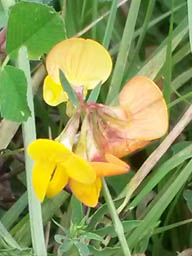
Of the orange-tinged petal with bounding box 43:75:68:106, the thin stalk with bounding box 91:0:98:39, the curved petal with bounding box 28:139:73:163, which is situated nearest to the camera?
the curved petal with bounding box 28:139:73:163

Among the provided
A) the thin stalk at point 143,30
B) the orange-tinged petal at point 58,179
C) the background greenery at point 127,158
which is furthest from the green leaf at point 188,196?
the orange-tinged petal at point 58,179

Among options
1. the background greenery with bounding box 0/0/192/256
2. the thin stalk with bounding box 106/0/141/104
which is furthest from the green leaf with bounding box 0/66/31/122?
the thin stalk with bounding box 106/0/141/104

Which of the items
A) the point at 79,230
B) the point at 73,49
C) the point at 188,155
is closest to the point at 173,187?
the point at 188,155

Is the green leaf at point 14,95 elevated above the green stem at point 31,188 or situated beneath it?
elevated above

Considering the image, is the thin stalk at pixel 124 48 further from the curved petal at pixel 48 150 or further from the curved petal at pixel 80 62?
the curved petal at pixel 48 150

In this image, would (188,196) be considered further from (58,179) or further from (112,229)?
(58,179)

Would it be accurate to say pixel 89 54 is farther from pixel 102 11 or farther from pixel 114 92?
pixel 102 11

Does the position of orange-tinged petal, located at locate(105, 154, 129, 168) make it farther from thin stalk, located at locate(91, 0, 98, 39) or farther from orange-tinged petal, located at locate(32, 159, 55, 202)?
thin stalk, located at locate(91, 0, 98, 39)
